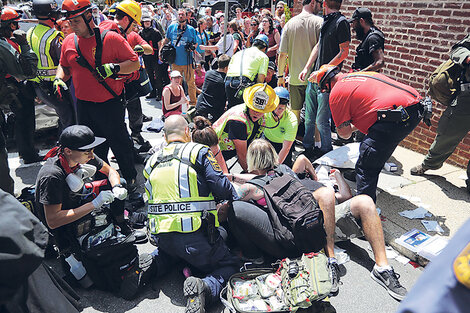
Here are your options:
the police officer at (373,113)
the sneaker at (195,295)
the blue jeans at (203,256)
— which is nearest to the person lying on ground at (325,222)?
the blue jeans at (203,256)

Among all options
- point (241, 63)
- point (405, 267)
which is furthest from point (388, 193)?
point (241, 63)

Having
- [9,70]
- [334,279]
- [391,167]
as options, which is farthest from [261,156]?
[9,70]

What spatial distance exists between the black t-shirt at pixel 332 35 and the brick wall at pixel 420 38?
1.18 m

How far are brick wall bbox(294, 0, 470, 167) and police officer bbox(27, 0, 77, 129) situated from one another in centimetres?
487

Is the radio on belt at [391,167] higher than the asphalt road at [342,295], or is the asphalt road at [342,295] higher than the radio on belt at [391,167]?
the asphalt road at [342,295]

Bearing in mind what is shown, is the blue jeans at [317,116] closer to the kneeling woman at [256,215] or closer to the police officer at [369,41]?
the police officer at [369,41]

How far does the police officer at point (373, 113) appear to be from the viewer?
340 cm

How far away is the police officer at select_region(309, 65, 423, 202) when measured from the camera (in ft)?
11.2

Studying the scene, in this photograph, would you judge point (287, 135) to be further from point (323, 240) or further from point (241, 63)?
point (323, 240)

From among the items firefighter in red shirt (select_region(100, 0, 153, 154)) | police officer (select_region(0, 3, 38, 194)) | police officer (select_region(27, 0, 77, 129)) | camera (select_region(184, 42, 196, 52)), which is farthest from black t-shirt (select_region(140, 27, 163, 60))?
police officer (select_region(0, 3, 38, 194))

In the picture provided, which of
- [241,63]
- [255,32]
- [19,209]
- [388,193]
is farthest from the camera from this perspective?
[255,32]

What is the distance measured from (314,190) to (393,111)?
3.46 feet

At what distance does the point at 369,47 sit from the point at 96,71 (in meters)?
3.57

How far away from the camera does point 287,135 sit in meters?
4.47
